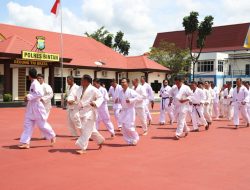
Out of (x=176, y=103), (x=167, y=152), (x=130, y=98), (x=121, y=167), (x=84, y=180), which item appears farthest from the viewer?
(x=176, y=103)

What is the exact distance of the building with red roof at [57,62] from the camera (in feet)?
79.7

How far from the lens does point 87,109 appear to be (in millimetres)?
8156

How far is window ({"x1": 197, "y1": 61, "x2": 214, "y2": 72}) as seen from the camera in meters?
50.7

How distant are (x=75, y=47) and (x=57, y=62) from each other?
734cm

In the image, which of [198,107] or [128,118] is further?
[198,107]

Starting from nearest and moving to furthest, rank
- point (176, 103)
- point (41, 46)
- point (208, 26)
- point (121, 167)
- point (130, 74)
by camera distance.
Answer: point (121, 167) → point (176, 103) → point (41, 46) → point (130, 74) → point (208, 26)

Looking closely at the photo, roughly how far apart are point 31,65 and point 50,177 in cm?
2066

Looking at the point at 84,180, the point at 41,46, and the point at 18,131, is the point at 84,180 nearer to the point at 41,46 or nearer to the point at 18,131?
the point at 18,131

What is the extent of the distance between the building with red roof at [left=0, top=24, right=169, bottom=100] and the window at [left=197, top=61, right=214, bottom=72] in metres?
15.8

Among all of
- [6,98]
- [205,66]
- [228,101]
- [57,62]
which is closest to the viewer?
[228,101]

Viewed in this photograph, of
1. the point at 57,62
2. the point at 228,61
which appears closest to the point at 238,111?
the point at 57,62

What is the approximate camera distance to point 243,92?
46.0 feet

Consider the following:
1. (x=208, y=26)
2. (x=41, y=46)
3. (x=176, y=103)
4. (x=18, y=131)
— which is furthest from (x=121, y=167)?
(x=208, y=26)

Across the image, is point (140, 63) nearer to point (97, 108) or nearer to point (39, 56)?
point (39, 56)
